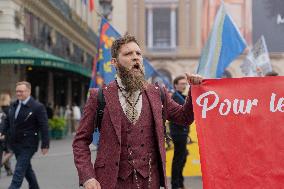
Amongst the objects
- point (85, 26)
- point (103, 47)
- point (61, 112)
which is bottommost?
point (61, 112)

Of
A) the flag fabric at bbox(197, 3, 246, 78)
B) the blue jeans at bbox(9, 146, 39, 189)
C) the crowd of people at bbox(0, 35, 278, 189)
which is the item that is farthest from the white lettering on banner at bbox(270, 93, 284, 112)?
the flag fabric at bbox(197, 3, 246, 78)

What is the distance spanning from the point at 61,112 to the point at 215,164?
25.0m

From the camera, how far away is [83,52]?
37.5 m

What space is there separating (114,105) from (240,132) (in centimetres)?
98

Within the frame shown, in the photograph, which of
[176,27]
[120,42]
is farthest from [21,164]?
[176,27]

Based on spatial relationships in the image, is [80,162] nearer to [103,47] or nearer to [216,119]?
[216,119]

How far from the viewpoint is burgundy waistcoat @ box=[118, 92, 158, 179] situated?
12.0ft

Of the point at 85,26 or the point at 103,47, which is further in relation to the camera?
the point at 85,26

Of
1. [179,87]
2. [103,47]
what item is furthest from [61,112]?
[179,87]

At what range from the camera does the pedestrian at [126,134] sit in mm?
3643

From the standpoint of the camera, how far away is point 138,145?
3676 mm

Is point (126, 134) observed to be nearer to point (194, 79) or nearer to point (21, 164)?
point (194, 79)

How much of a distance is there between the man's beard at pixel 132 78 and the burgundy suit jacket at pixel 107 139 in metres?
0.10

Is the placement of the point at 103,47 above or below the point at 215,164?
above
